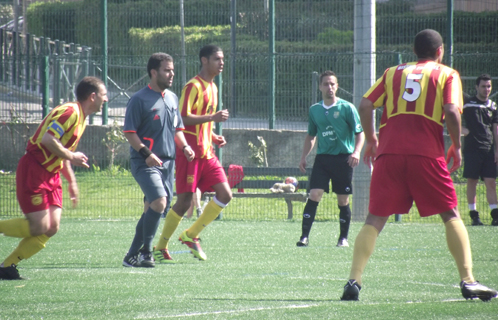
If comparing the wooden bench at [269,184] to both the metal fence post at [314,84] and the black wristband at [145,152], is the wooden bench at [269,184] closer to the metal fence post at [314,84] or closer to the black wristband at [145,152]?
the metal fence post at [314,84]

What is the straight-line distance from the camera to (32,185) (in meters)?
5.93

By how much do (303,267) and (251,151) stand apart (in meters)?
7.11

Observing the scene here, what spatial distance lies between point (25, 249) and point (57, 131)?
1.11 meters

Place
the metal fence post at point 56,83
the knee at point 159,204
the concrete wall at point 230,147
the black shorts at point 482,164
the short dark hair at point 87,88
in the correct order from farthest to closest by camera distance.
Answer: the concrete wall at point 230,147 < the metal fence post at point 56,83 < the black shorts at point 482,164 < the knee at point 159,204 < the short dark hair at point 87,88

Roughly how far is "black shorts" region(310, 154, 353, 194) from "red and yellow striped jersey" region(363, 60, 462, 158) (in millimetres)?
3610

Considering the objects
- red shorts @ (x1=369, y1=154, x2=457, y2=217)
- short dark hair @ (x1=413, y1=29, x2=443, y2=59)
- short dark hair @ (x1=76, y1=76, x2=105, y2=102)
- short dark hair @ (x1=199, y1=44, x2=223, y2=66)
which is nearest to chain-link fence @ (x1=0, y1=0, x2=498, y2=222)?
short dark hair @ (x1=199, y1=44, x2=223, y2=66)

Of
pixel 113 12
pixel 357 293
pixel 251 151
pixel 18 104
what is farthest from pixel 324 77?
pixel 113 12

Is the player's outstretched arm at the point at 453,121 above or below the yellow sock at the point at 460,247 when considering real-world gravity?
above

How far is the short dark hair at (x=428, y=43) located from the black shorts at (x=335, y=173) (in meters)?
3.59

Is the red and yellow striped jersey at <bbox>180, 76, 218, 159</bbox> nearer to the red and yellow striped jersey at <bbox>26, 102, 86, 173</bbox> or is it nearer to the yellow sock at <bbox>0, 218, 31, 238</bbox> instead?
the red and yellow striped jersey at <bbox>26, 102, 86, 173</bbox>

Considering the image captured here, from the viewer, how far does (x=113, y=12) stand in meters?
19.1

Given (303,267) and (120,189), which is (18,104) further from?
(303,267)

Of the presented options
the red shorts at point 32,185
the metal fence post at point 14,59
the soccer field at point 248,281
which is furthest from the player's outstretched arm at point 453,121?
the metal fence post at point 14,59

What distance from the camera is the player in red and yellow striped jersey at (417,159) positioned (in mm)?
4938
